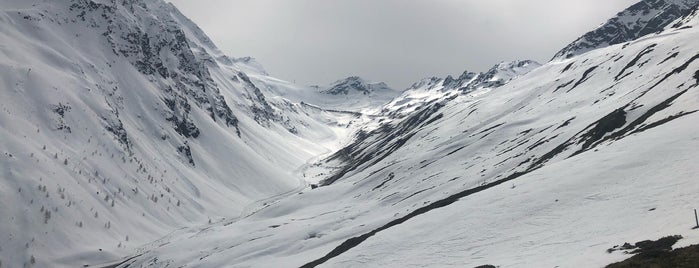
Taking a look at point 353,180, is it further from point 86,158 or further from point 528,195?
point 528,195

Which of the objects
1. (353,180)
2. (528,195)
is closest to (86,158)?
(353,180)

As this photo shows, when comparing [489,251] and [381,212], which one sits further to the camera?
[381,212]

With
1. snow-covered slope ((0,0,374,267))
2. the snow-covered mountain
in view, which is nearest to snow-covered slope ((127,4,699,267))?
the snow-covered mountain

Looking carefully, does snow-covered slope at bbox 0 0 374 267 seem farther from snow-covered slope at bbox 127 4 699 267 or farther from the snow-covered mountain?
snow-covered slope at bbox 127 4 699 267

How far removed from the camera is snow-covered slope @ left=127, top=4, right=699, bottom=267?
33531 millimetres

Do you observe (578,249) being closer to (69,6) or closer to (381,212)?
(381,212)

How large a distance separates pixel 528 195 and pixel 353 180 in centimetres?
8823

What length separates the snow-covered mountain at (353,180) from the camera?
37.8 m

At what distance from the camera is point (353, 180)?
432ft

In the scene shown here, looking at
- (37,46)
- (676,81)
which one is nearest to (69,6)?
(37,46)

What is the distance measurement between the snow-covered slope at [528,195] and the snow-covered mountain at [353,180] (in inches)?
9.7

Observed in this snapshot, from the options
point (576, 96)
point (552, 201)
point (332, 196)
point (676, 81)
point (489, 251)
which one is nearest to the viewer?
point (489, 251)

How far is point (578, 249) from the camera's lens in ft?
100

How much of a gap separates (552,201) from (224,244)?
64675 mm
